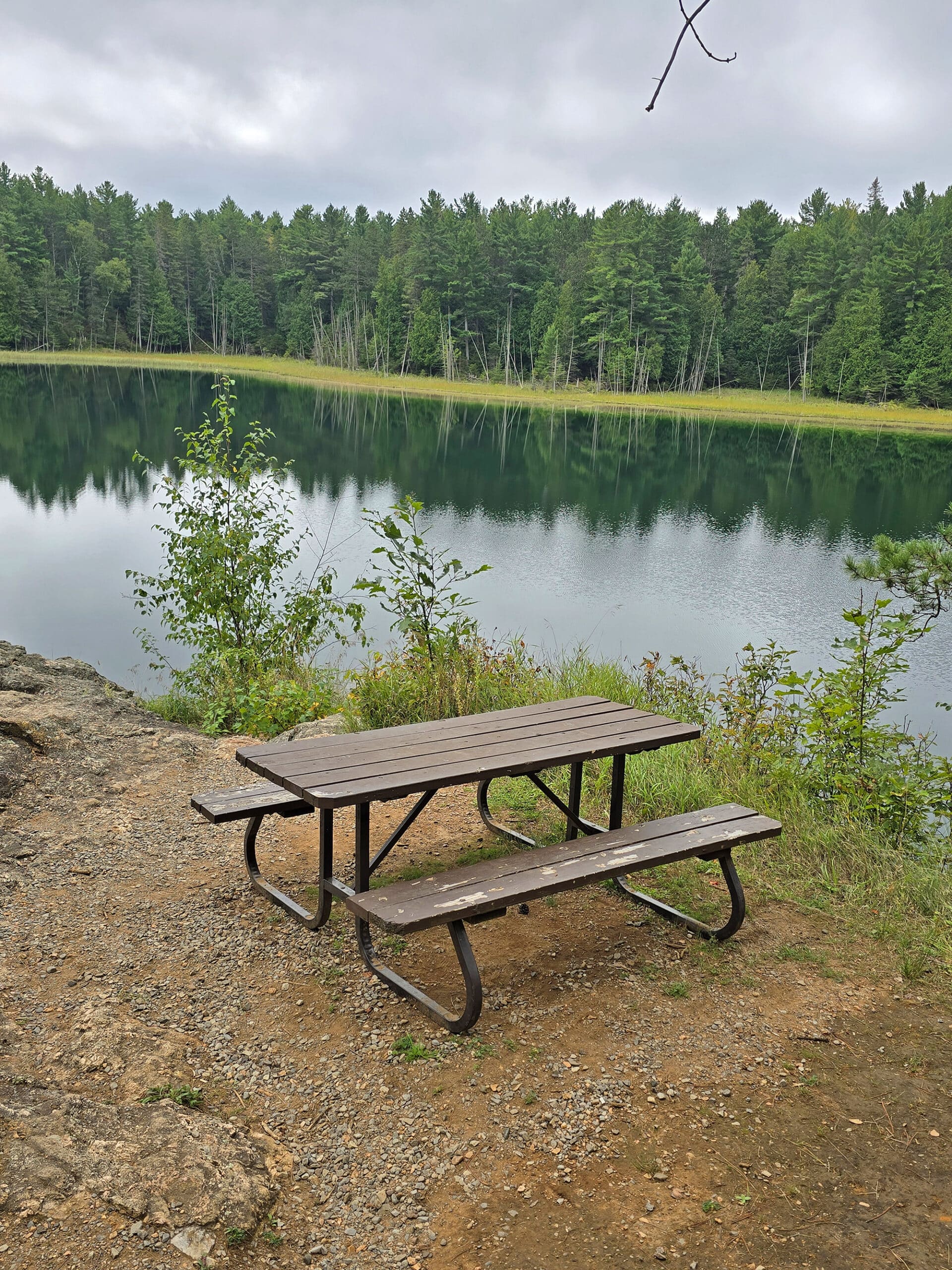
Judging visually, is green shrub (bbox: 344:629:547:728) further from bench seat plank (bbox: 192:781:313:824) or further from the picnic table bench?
bench seat plank (bbox: 192:781:313:824)

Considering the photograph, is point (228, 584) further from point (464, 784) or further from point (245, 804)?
point (464, 784)

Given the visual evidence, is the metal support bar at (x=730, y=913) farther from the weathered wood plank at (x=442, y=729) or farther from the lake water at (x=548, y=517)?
the lake water at (x=548, y=517)

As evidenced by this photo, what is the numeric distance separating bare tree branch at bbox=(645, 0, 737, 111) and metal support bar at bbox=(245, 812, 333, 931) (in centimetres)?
248

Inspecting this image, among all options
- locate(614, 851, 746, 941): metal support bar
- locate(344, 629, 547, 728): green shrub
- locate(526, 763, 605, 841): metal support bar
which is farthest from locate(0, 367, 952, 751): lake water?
locate(614, 851, 746, 941): metal support bar

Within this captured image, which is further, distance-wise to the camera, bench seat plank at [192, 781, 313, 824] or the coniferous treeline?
the coniferous treeline

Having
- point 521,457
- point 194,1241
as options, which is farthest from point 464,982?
point 521,457

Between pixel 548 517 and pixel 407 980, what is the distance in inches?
711

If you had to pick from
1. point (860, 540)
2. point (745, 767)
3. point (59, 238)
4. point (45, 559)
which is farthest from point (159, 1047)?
point (59, 238)

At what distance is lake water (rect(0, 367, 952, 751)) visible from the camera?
12078 millimetres

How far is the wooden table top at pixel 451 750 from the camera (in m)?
3.12

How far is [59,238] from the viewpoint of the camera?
77.6 meters

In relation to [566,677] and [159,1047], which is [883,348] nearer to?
[566,677]

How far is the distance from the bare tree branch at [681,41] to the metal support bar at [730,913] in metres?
2.53

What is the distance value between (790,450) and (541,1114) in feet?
127
